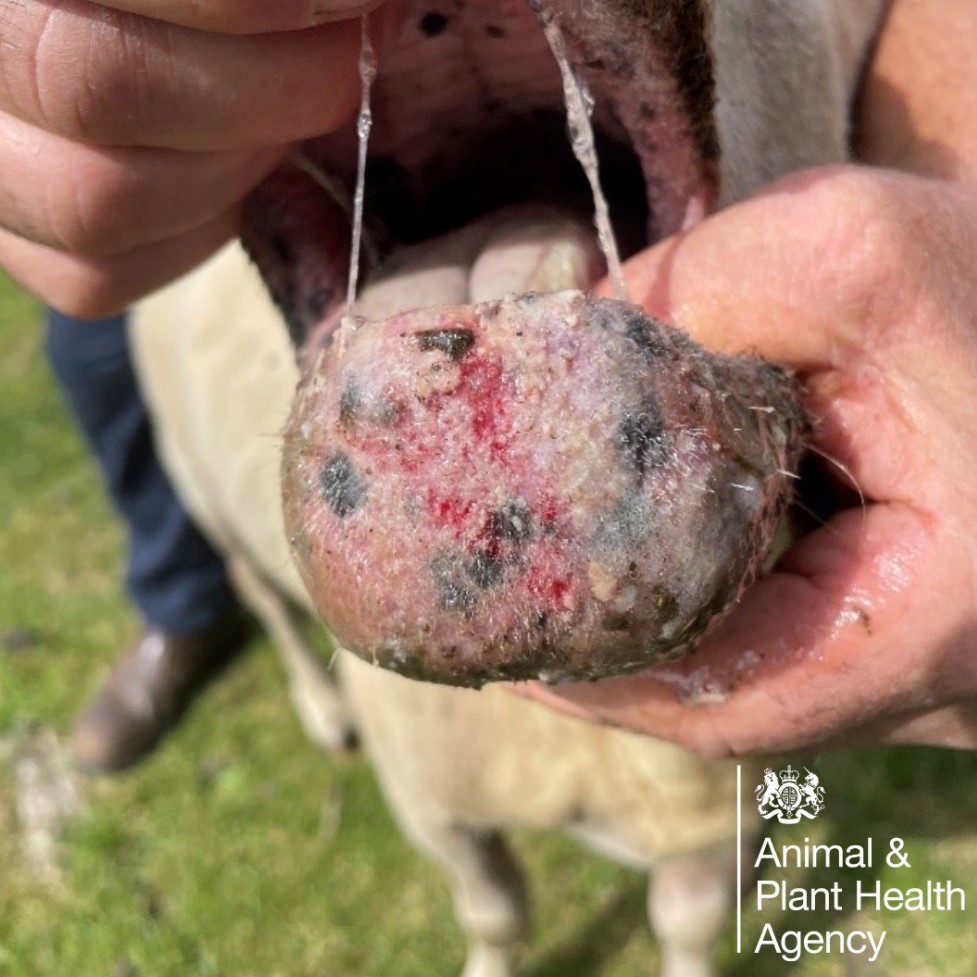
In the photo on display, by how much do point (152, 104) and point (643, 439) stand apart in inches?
13.0

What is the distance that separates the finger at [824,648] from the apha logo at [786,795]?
1.41 feet

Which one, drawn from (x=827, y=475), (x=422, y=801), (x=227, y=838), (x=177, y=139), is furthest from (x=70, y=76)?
(x=227, y=838)

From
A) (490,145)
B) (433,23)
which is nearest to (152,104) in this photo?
(433,23)

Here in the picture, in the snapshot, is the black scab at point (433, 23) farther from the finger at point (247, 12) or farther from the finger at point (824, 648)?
the finger at point (824, 648)

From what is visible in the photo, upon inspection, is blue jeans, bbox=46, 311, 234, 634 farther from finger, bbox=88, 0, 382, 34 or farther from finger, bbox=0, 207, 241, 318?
finger, bbox=88, 0, 382, 34

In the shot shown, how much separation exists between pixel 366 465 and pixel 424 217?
363mm

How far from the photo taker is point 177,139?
64 cm

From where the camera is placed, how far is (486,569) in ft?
1.76

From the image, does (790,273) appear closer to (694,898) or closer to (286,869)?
(694,898)

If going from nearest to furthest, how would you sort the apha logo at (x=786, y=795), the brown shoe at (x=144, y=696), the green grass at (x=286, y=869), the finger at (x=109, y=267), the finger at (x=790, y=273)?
the finger at (x=790, y=273), the finger at (x=109, y=267), the apha logo at (x=786, y=795), the green grass at (x=286, y=869), the brown shoe at (x=144, y=696)

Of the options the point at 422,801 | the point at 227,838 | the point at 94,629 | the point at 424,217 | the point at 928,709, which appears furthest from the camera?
the point at 94,629

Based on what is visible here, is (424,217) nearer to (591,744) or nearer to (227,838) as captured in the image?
(591,744)

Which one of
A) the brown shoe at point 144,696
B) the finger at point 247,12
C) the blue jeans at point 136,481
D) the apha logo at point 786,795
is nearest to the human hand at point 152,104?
the finger at point 247,12

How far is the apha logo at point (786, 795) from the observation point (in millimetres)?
1149
